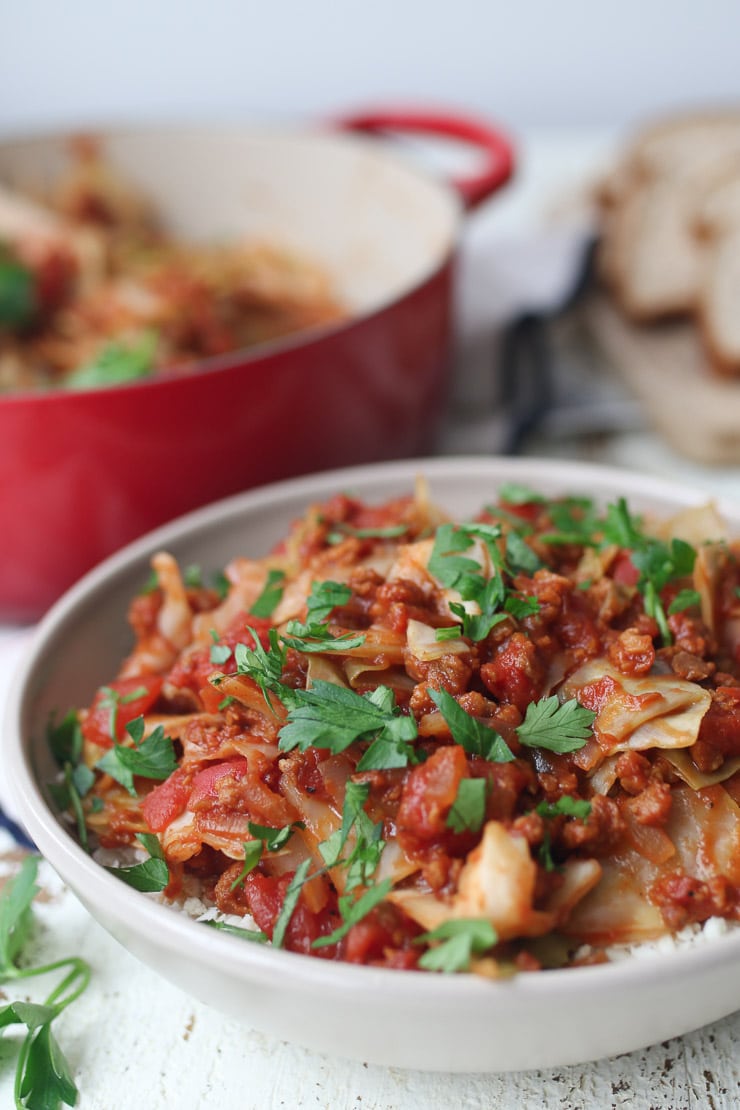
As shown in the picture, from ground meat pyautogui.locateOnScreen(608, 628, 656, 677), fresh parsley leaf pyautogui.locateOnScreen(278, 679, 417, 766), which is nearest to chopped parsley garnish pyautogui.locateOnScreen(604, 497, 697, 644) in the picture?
ground meat pyautogui.locateOnScreen(608, 628, 656, 677)

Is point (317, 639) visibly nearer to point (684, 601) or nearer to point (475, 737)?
point (475, 737)

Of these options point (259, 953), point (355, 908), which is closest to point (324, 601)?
point (355, 908)

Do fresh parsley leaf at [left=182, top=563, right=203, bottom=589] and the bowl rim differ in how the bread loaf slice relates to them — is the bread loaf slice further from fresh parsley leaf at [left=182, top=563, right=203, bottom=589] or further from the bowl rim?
the bowl rim

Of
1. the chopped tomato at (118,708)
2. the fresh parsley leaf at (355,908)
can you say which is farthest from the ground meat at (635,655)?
the chopped tomato at (118,708)

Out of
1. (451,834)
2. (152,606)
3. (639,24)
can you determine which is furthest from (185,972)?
(639,24)

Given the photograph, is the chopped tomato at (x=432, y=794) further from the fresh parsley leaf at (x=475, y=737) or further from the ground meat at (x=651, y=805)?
the ground meat at (x=651, y=805)
